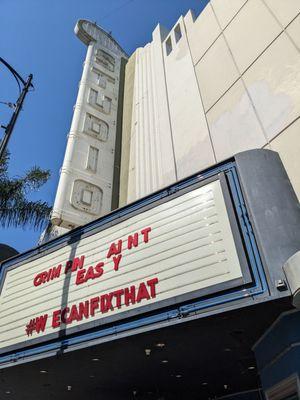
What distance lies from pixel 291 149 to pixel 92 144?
28.8 feet

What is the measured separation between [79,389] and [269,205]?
7.26m

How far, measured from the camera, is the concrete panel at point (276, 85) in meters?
8.35

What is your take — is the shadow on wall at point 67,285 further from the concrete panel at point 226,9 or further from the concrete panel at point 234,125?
the concrete panel at point 226,9

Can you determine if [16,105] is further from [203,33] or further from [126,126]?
[203,33]

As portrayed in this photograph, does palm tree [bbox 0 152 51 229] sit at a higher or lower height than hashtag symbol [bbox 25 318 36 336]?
higher

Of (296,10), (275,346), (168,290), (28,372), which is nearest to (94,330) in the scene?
(168,290)

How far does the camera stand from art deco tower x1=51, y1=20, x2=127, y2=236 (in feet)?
39.3

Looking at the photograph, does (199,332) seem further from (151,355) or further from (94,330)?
(94,330)

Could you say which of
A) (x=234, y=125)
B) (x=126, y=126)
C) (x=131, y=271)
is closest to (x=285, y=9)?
(x=234, y=125)

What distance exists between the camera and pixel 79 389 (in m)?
9.15

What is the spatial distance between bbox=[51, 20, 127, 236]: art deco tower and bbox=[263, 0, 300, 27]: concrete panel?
783 centimetres

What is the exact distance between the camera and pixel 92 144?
1425 centimetres

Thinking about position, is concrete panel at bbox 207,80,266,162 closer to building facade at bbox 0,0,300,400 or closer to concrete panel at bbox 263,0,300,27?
building facade at bbox 0,0,300,400

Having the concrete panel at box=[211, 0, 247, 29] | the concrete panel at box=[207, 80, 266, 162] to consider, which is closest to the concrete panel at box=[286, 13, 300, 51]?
the concrete panel at box=[207, 80, 266, 162]
